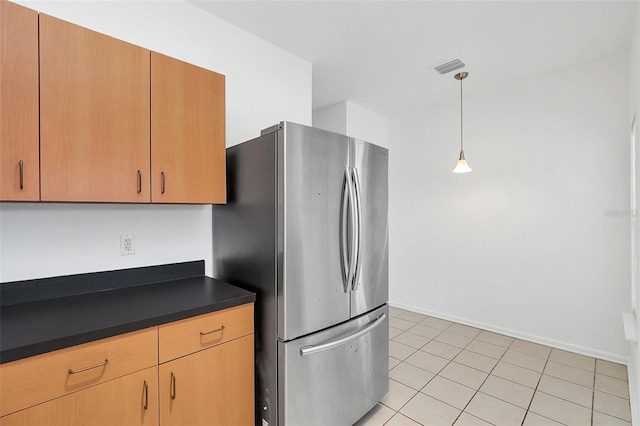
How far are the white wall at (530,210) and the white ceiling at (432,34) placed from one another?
306 mm

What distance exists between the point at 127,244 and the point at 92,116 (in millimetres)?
748

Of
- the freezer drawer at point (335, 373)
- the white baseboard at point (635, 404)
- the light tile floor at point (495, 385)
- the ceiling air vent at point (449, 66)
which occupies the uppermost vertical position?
the ceiling air vent at point (449, 66)

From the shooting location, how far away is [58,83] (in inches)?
49.9

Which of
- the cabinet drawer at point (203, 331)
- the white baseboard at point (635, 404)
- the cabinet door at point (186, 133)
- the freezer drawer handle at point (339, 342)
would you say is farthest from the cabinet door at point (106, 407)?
the white baseboard at point (635, 404)

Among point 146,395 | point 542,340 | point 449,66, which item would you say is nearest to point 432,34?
point 449,66

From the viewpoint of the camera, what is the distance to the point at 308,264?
1.58m

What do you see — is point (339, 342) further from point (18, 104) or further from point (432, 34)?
point (432, 34)

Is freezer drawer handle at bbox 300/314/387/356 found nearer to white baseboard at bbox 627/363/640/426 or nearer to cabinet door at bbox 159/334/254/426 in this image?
cabinet door at bbox 159/334/254/426

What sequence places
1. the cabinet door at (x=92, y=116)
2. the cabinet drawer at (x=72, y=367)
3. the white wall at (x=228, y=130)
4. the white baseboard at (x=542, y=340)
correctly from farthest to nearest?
the white baseboard at (x=542, y=340)
the white wall at (x=228, y=130)
the cabinet door at (x=92, y=116)
the cabinet drawer at (x=72, y=367)

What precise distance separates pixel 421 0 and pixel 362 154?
1.12 metres

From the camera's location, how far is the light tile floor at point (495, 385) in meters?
1.98

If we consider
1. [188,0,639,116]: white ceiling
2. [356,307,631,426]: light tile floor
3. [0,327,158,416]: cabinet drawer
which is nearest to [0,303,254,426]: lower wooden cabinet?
[0,327,158,416]: cabinet drawer

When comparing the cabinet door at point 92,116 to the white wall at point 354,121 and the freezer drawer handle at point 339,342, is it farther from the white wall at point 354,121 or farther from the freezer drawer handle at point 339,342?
the white wall at point 354,121

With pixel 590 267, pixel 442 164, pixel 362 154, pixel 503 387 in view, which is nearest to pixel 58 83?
pixel 362 154
